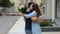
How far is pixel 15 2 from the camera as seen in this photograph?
1235 inches

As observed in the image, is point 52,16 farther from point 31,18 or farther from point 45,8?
point 31,18

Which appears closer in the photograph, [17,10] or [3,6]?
[17,10]

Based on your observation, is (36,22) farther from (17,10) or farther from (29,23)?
(17,10)

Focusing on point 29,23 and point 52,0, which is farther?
point 52,0

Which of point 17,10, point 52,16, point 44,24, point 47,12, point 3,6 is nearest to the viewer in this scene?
point 44,24

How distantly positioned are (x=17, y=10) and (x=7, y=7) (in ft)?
6.64

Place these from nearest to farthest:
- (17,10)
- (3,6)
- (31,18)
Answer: (31,18) → (17,10) → (3,6)

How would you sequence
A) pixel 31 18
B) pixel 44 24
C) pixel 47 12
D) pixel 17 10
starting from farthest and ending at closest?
pixel 17 10, pixel 47 12, pixel 44 24, pixel 31 18

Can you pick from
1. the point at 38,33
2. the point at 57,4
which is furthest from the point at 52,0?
the point at 38,33

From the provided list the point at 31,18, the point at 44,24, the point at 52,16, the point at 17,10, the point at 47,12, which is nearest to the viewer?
the point at 31,18

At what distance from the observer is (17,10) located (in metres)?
29.6

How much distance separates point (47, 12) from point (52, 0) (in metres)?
1.43

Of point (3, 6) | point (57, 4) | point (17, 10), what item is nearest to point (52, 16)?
point (57, 4)

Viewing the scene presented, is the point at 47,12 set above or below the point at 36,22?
below
